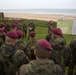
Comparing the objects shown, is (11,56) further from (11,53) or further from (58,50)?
(58,50)

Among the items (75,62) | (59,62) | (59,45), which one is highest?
(59,45)

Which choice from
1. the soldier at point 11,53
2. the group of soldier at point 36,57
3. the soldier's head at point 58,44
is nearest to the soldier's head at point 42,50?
the group of soldier at point 36,57

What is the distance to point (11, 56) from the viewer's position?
5.09 m

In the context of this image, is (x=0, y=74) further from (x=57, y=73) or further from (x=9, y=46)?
(x=57, y=73)

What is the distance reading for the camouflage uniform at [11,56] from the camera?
5008 mm

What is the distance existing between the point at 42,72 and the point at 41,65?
103 millimetres

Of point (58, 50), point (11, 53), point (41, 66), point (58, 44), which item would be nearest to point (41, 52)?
point (41, 66)

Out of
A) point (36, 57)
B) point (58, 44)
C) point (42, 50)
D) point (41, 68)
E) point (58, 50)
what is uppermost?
point (42, 50)

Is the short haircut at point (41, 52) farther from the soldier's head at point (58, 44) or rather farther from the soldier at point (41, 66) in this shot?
the soldier's head at point (58, 44)

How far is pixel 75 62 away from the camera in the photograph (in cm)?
738

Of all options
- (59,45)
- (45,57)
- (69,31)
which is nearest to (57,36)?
(59,45)

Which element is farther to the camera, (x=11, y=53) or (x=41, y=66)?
(x=11, y=53)

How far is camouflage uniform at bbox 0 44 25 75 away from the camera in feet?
16.4

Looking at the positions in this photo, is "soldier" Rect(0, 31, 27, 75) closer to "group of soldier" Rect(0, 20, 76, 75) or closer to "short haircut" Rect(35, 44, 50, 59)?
"group of soldier" Rect(0, 20, 76, 75)
